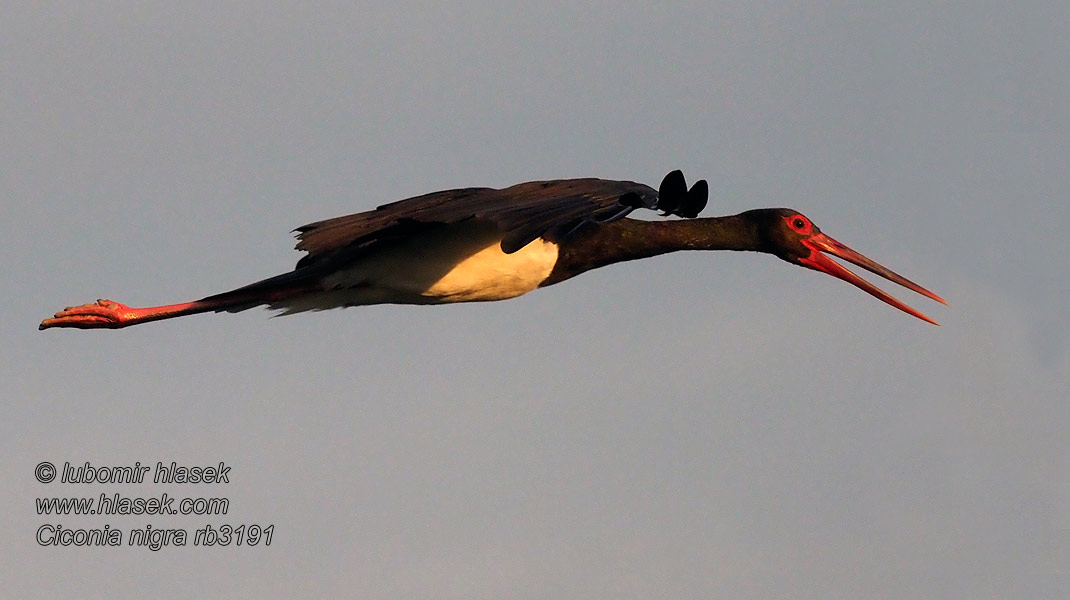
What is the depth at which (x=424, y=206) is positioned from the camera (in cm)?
1228

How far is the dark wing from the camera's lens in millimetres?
11375

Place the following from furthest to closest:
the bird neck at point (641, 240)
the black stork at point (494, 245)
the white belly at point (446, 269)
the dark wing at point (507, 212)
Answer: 1. the bird neck at point (641, 240)
2. the white belly at point (446, 269)
3. the black stork at point (494, 245)
4. the dark wing at point (507, 212)

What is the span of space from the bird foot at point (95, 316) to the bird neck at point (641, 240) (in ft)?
11.5

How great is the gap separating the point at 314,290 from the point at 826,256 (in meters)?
4.59

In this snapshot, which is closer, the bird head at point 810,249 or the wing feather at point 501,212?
the wing feather at point 501,212

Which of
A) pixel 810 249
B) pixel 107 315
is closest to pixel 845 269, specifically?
pixel 810 249

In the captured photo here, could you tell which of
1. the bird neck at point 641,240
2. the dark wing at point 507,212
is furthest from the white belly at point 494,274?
the dark wing at point 507,212

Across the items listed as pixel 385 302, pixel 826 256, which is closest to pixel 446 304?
pixel 385 302

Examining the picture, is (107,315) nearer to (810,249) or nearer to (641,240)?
(641,240)

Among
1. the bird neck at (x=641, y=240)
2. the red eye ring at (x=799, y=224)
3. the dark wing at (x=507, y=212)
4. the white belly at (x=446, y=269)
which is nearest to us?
the dark wing at (x=507, y=212)

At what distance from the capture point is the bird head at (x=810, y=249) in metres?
14.8

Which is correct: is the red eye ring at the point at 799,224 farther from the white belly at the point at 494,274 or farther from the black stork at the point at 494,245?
the white belly at the point at 494,274

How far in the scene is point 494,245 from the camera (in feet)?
43.3

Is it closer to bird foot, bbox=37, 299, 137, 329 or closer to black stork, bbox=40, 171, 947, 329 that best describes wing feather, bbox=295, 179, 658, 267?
black stork, bbox=40, 171, 947, 329
